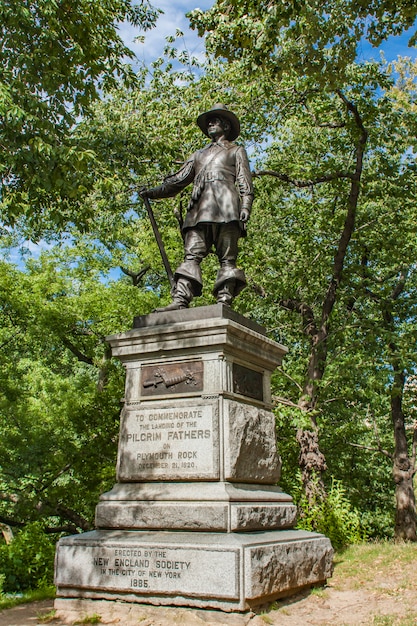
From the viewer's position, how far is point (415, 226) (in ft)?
48.0

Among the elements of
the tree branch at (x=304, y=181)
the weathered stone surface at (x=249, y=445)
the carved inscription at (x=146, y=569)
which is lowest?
the carved inscription at (x=146, y=569)

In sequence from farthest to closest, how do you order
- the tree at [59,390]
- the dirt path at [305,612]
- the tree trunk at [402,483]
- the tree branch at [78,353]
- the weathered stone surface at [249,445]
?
the tree branch at [78,353] < the tree trunk at [402,483] < the tree at [59,390] < the weathered stone surface at [249,445] < the dirt path at [305,612]

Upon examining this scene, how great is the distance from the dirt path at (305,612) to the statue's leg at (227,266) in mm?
3064

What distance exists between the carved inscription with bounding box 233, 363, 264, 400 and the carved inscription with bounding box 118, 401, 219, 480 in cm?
47

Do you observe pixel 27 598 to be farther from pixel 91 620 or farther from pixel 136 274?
pixel 136 274

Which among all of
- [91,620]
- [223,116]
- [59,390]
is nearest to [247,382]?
[91,620]

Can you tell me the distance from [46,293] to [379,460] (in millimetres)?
13529

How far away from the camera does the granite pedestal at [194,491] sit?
15.7 feet

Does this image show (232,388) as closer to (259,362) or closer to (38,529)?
(259,362)

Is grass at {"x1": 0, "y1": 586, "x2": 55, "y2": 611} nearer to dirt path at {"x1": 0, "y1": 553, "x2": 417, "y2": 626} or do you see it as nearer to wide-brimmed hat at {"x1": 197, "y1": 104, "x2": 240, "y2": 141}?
dirt path at {"x1": 0, "y1": 553, "x2": 417, "y2": 626}

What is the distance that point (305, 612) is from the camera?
5047 mm

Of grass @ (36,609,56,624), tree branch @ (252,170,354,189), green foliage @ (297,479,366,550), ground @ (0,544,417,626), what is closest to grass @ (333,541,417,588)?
ground @ (0,544,417,626)

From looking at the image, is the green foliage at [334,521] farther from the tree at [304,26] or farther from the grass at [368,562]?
the tree at [304,26]

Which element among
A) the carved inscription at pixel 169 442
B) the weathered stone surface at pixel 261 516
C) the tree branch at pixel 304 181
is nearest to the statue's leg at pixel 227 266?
the carved inscription at pixel 169 442
